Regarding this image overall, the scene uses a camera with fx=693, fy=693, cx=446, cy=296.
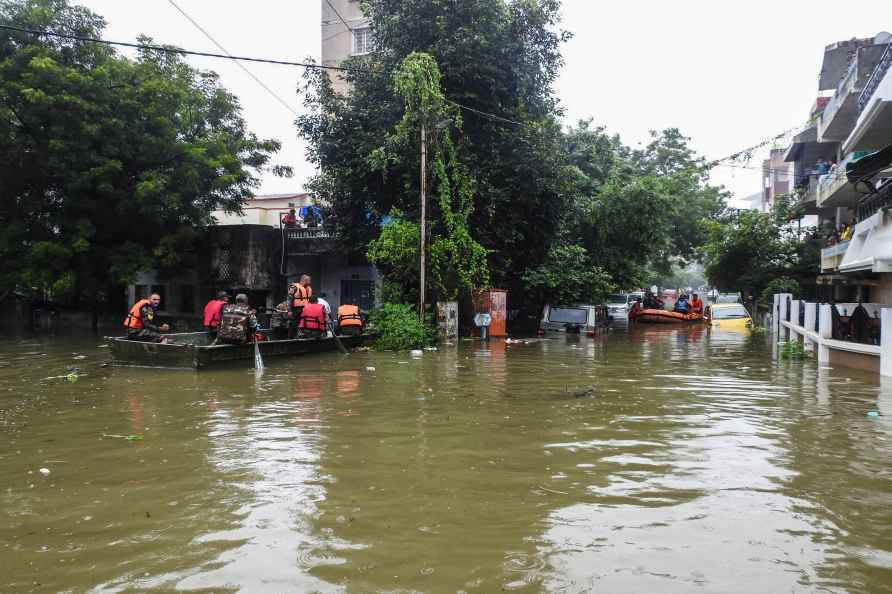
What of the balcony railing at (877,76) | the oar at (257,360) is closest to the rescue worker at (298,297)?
the oar at (257,360)

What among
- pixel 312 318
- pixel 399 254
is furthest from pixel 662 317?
pixel 312 318

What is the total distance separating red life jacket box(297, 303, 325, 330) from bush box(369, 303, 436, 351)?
7.66 feet

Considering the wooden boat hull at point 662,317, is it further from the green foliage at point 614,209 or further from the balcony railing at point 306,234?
the balcony railing at point 306,234

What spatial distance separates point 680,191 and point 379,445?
32603 mm

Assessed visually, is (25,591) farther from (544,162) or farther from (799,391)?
(544,162)

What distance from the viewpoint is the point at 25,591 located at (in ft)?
12.1

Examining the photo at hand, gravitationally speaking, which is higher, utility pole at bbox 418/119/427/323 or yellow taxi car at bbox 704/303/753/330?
utility pole at bbox 418/119/427/323

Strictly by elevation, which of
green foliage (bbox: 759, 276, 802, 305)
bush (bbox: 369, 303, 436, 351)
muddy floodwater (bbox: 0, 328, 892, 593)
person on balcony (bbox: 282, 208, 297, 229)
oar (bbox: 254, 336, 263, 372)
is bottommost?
muddy floodwater (bbox: 0, 328, 892, 593)

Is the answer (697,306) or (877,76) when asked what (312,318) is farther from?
(697,306)

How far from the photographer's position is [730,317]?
30672 millimetres

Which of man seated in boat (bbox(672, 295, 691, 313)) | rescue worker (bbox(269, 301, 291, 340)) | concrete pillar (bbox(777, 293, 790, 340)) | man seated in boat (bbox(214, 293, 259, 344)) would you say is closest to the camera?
man seated in boat (bbox(214, 293, 259, 344))

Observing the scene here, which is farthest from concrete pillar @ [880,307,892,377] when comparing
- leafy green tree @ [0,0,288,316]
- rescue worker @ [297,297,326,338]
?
leafy green tree @ [0,0,288,316]

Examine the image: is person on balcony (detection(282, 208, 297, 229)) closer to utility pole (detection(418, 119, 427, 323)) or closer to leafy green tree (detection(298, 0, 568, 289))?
leafy green tree (detection(298, 0, 568, 289))

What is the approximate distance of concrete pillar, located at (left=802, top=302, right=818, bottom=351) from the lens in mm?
18000
